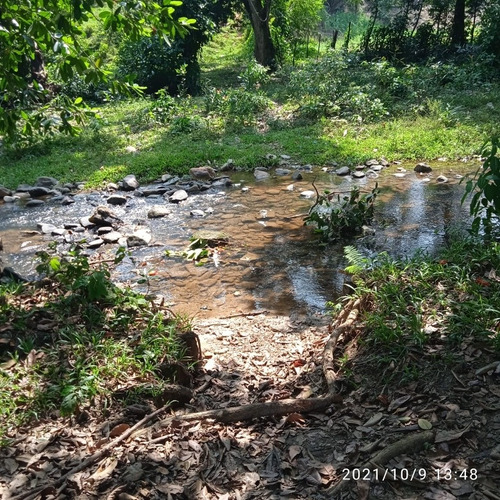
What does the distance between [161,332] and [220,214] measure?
202 inches

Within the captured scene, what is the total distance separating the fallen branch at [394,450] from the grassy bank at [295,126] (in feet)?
31.0

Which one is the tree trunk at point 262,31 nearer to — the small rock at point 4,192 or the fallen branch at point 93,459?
the small rock at point 4,192

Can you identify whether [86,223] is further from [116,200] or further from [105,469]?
[105,469]

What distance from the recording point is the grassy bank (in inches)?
476

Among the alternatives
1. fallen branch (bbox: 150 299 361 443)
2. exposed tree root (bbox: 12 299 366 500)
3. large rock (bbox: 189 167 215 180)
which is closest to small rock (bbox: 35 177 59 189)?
large rock (bbox: 189 167 215 180)

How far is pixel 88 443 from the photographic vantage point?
10.5 feet

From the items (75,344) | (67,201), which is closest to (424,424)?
(75,344)

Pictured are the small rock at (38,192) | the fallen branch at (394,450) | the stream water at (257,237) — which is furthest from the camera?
the small rock at (38,192)

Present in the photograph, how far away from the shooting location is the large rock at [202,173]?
11367 millimetres

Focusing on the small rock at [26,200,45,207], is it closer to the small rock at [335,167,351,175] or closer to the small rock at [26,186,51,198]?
the small rock at [26,186,51,198]

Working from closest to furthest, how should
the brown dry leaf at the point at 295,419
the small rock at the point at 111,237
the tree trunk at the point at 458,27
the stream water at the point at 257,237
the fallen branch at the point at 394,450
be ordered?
the fallen branch at the point at 394,450 → the brown dry leaf at the point at 295,419 → the stream water at the point at 257,237 → the small rock at the point at 111,237 → the tree trunk at the point at 458,27

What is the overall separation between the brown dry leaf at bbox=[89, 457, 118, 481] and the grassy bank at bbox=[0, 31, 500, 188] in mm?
9033

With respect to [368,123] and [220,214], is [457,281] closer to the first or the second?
[220,214]

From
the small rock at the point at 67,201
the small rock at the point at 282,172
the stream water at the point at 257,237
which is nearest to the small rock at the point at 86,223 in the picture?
the stream water at the point at 257,237
